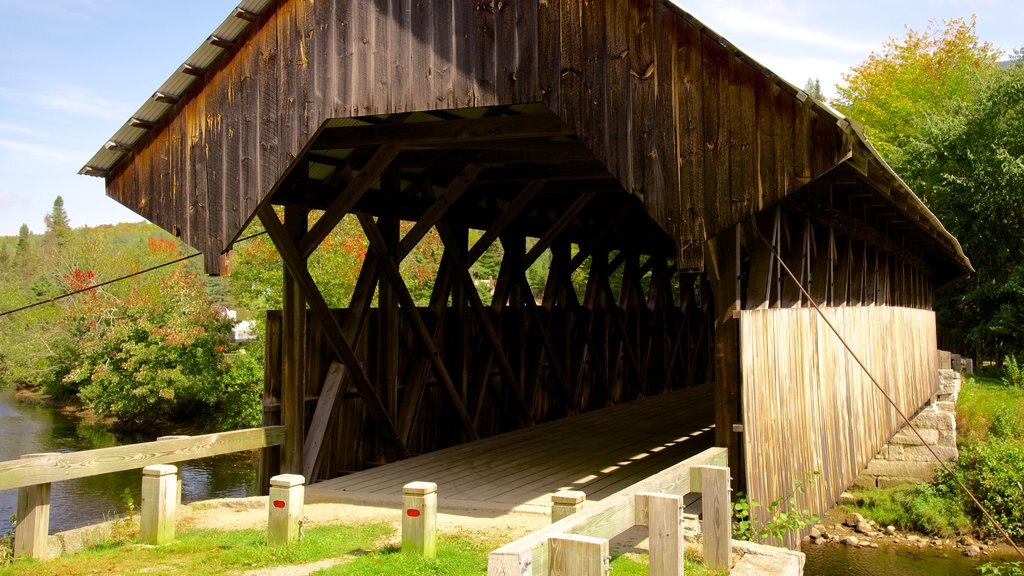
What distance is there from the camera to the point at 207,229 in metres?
7.30

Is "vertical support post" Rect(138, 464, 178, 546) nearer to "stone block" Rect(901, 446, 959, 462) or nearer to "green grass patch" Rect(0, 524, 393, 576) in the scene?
"green grass patch" Rect(0, 524, 393, 576)

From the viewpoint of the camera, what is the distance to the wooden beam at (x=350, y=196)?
808 cm

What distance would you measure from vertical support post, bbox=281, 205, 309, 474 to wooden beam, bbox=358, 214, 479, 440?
93 cm

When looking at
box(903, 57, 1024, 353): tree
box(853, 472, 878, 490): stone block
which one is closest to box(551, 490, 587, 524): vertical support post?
box(853, 472, 878, 490): stone block

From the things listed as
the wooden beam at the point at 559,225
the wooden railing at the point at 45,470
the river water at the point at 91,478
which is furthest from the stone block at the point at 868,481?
the wooden railing at the point at 45,470

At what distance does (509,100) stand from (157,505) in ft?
11.7

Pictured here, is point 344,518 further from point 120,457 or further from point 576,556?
point 576,556

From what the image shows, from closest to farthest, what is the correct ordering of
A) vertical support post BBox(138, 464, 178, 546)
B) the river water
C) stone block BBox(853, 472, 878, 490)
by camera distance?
vertical support post BBox(138, 464, 178, 546) < the river water < stone block BBox(853, 472, 878, 490)

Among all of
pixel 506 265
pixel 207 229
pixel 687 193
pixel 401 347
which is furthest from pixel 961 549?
pixel 207 229

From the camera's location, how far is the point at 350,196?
829 centimetres

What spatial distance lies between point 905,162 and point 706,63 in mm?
20552

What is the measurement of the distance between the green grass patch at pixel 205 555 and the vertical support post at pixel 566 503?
1.83m

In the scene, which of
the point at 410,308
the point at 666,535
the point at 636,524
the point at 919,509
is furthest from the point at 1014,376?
the point at 636,524

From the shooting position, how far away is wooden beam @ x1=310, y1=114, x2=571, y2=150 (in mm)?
7297
